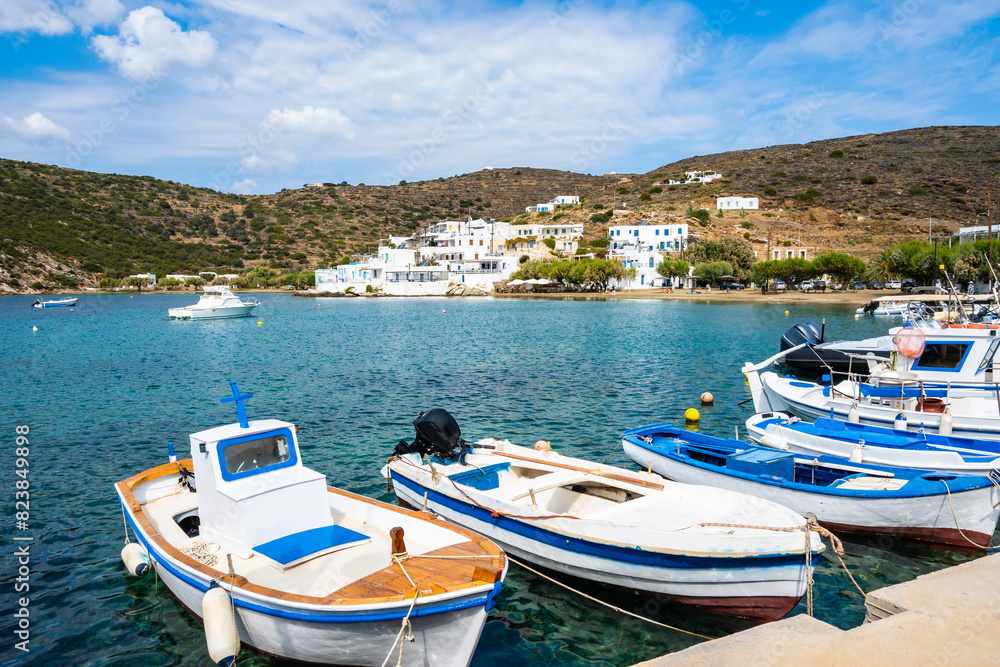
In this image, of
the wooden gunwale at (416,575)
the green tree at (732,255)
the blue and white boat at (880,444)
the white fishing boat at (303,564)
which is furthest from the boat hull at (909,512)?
the green tree at (732,255)

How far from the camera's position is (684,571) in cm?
775

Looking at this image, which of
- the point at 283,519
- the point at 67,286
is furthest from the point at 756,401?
the point at 67,286

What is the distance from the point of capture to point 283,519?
26.7 ft

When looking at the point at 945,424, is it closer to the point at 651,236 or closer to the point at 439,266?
the point at 651,236

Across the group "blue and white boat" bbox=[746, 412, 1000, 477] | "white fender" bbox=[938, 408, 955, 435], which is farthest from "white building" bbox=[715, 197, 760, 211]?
"blue and white boat" bbox=[746, 412, 1000, 477]

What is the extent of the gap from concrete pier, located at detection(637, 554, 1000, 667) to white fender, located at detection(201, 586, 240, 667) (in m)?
4.87

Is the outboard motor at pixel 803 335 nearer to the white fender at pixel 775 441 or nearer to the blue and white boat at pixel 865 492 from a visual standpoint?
the white fender at pixel 775 441

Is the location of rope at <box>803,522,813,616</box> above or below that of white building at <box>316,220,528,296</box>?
below

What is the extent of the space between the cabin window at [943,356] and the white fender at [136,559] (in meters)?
18.4

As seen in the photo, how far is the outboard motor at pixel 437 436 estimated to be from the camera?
11.4 meters

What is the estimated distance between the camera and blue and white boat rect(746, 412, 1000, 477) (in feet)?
37.1

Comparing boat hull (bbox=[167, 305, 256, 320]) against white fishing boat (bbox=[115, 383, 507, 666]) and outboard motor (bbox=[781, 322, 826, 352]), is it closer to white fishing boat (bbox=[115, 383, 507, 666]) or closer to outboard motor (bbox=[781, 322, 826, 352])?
outboard motor (bbox=[781, 322, 826, 352])

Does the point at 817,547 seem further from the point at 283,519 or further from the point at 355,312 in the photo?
the point at 355,312

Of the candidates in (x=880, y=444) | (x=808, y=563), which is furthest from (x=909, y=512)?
(x=808, y=563)
